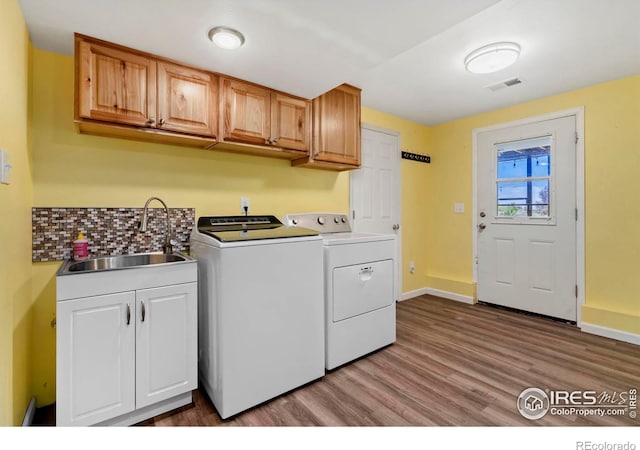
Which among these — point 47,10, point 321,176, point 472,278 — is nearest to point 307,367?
point 321,176

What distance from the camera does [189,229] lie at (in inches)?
89.2

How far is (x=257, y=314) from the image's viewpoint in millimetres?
1766

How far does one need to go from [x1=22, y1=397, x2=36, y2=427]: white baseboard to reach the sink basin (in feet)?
2.52

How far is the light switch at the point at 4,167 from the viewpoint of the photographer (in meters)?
1.21

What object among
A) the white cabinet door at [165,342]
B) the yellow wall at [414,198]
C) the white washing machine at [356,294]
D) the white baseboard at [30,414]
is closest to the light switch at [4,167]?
the white cabinet door at [165,342]

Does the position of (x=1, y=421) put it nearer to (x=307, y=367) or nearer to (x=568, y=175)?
(x=307, y=367)

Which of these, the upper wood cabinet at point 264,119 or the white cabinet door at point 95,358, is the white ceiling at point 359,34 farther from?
the white cabinet door at point 95,358

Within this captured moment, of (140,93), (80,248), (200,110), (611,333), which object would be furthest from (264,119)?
(611,333)

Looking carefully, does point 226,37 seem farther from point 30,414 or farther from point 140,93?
point 30,414

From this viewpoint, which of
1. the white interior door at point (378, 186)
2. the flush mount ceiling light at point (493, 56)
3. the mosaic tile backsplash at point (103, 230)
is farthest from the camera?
the white interior door at point (378, 186)

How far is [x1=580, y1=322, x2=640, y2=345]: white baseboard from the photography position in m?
2.61

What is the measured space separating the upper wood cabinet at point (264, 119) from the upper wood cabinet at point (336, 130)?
10 centimetres

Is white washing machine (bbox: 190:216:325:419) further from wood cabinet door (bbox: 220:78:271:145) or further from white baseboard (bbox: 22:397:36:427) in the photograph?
white baseboard (bbox: 22:397:36:427)

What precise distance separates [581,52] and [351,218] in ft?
7.44
